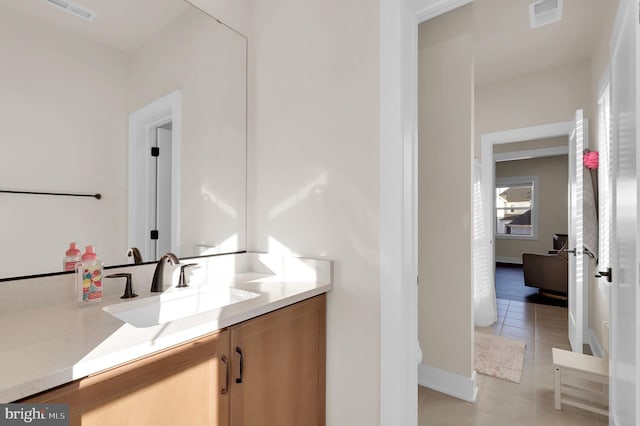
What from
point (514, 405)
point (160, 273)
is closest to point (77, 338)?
point (160, 273)

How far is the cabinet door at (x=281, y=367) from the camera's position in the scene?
1101 millimetres

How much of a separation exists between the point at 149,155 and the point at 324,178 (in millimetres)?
873

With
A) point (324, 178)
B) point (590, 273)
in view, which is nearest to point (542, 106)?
point (590, 273)

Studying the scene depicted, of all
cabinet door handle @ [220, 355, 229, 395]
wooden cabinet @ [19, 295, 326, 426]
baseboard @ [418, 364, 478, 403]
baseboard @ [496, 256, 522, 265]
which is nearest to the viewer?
wooden cabinet @ [19, 295, 326, 426]

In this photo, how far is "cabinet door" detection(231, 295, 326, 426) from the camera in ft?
3.61

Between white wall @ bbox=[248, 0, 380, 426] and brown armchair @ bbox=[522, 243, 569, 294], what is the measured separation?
4438 millimetres

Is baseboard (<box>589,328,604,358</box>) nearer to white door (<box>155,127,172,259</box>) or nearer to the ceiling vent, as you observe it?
the ceiling vent

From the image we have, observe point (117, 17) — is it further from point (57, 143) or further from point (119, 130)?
point (57, 143)

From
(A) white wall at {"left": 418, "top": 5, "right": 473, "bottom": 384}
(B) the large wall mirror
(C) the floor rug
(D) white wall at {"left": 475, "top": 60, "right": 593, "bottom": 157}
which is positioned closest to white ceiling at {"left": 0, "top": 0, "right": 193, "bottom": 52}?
(B) the large wall mirror

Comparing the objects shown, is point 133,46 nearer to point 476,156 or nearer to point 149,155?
point 149,155

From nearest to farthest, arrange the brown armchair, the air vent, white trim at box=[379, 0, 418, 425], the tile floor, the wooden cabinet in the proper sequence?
the wooden cabinet, the air vent, white trim at box=[379, 0, 418, 425], the tile floor, the brown armchair

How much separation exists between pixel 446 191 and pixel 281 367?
1.70 metres

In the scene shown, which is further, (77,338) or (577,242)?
(577,242)

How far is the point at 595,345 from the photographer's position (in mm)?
2705
